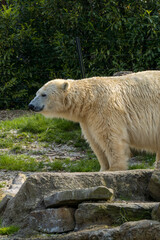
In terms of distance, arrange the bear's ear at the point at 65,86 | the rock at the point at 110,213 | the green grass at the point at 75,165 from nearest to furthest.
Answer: the rock at the point at 110,213, the bear's ear at the point at 65,86, the green grass at the point at 75,165

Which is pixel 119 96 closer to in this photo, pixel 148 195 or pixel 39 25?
pixel 148 195

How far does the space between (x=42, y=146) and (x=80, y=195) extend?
4996 millimetres

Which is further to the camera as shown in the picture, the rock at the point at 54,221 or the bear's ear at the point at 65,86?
the bear's ear at the point at 65,86

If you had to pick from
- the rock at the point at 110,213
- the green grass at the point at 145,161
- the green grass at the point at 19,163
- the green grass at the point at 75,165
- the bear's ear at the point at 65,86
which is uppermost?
the bear's ear at the point at 65,86

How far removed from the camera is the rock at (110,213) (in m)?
4.10

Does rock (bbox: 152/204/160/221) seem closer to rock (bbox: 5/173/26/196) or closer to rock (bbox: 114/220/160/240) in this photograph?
rock (bbox: 114/220/160/240)

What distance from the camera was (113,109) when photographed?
6.47 m

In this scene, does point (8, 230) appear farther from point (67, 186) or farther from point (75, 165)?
point (75, 165)

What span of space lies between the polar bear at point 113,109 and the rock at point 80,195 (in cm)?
208

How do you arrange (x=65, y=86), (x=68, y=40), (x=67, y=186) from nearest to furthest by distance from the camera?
(x=67, y=186)
(x=65, y=86)
(x=68, y=40)

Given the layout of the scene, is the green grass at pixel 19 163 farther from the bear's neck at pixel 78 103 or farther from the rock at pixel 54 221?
the rock at pixel 54 221

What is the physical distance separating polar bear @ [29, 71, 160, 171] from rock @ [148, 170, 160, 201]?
1.89 m

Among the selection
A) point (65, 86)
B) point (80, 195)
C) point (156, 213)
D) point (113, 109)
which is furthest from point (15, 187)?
point (156, 213)

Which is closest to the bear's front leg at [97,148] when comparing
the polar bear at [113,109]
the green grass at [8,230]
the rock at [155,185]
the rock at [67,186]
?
the polar bear at [113,109]
